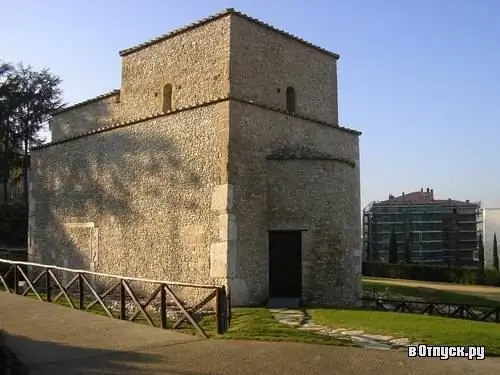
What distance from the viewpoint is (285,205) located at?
14.9m

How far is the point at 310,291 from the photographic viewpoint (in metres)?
14.6

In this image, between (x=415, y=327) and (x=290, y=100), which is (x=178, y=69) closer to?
(x=290, y=100)

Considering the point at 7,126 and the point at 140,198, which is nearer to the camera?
the point at 140,198

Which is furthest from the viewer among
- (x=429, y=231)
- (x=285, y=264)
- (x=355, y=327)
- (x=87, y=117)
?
(x=429, y=231)

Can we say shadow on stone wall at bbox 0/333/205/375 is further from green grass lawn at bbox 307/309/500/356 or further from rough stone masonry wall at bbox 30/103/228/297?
rough stone masonry wall at bbox 30/103/228/297

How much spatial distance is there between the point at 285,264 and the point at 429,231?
45.4 meters

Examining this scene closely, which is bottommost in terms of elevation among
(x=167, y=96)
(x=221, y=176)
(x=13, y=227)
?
(x=13, y=227)

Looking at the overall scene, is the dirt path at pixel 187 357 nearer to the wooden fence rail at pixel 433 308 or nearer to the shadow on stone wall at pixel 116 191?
the shadow on stone wall at pixel 116 191

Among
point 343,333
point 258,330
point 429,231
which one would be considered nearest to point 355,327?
point 343,333

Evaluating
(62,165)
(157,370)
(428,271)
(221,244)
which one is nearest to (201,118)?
(221,244)

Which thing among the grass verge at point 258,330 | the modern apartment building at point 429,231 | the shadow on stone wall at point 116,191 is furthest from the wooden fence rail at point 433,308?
the modern apartment building at point 429,231

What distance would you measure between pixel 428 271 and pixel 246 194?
29645 mm

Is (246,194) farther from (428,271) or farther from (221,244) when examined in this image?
(428,271)

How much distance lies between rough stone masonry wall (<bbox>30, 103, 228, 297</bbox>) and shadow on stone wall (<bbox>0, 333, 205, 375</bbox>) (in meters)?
5.95
